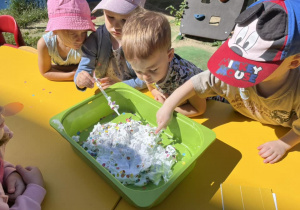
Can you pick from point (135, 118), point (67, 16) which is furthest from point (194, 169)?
point (67, 16)

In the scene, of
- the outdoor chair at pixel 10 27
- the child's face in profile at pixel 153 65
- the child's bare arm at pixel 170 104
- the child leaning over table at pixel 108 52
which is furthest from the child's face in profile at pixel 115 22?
the outdoor chair at pixel 10 27

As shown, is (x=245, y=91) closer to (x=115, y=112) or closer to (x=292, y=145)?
(x=292, y=145)

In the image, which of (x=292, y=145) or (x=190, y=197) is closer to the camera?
(x=190, y=197)

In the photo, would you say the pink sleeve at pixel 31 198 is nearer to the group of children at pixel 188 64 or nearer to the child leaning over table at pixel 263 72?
the group of children at pixel 188 64

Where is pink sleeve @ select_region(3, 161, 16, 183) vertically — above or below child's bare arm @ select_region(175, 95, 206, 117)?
below

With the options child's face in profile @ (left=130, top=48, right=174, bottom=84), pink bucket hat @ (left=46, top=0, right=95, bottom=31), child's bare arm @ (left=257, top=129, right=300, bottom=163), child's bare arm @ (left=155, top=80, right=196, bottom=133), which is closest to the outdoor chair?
pink bucket hat @ (left=46, top=0, right=95, bottom=31)

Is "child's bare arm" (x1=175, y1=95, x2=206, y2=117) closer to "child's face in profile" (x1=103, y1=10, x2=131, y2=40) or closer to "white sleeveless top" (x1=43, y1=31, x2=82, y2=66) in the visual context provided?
"child's face in profile" (x1=103, y1=10, x2=131, y2=40)

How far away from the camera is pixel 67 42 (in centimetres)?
112

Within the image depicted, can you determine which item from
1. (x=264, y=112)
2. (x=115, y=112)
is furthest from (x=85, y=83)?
(x=264, y=112)

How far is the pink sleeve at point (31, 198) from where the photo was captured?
24.8 inches

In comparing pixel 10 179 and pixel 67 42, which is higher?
pixel 67 42

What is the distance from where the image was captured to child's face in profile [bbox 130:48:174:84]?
0.83 metres

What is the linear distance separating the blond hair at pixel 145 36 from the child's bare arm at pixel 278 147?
18.4 inches

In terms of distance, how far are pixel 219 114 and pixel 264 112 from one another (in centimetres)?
17
